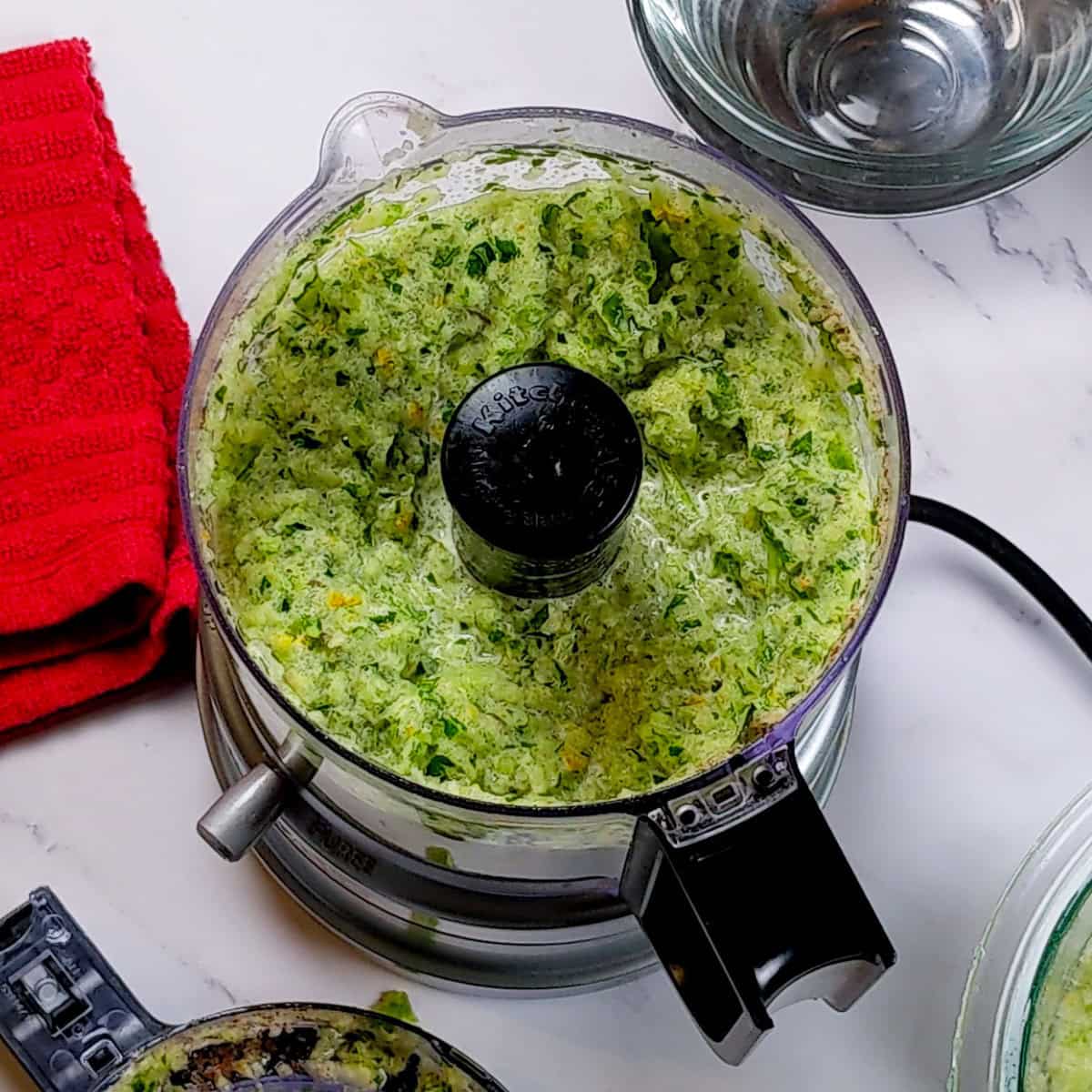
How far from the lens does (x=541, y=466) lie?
638 millimetres

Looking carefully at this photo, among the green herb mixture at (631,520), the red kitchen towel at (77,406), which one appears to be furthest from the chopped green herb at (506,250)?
the red kitchen towel at (77,406)

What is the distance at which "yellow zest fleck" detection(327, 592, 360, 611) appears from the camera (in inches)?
26.6

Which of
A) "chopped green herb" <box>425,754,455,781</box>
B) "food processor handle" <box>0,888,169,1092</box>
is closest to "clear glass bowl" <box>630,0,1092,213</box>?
"chopped green herb" <box>425,754,455,781</box>

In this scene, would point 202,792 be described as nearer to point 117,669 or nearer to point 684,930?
point 117,669

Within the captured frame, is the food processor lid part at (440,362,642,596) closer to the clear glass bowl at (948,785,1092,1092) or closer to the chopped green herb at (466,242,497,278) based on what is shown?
the chopped green herb at (466,242,497,278)

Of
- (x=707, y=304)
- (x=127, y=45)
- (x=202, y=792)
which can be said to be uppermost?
(x=127, y=45)

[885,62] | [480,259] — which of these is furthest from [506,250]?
[885,62]

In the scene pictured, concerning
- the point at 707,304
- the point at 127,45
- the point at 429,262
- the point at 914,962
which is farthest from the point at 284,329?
the point at 914,962

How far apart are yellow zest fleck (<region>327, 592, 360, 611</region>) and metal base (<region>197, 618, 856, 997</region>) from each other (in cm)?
10

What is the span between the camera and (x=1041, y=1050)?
0.74 m

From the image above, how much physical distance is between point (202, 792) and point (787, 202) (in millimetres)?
411

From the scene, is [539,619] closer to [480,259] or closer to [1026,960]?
[480,259]

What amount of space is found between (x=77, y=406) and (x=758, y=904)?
48cm

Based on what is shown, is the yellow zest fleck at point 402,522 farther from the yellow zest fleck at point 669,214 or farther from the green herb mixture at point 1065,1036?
the green herb mixture at point 1065,1036
